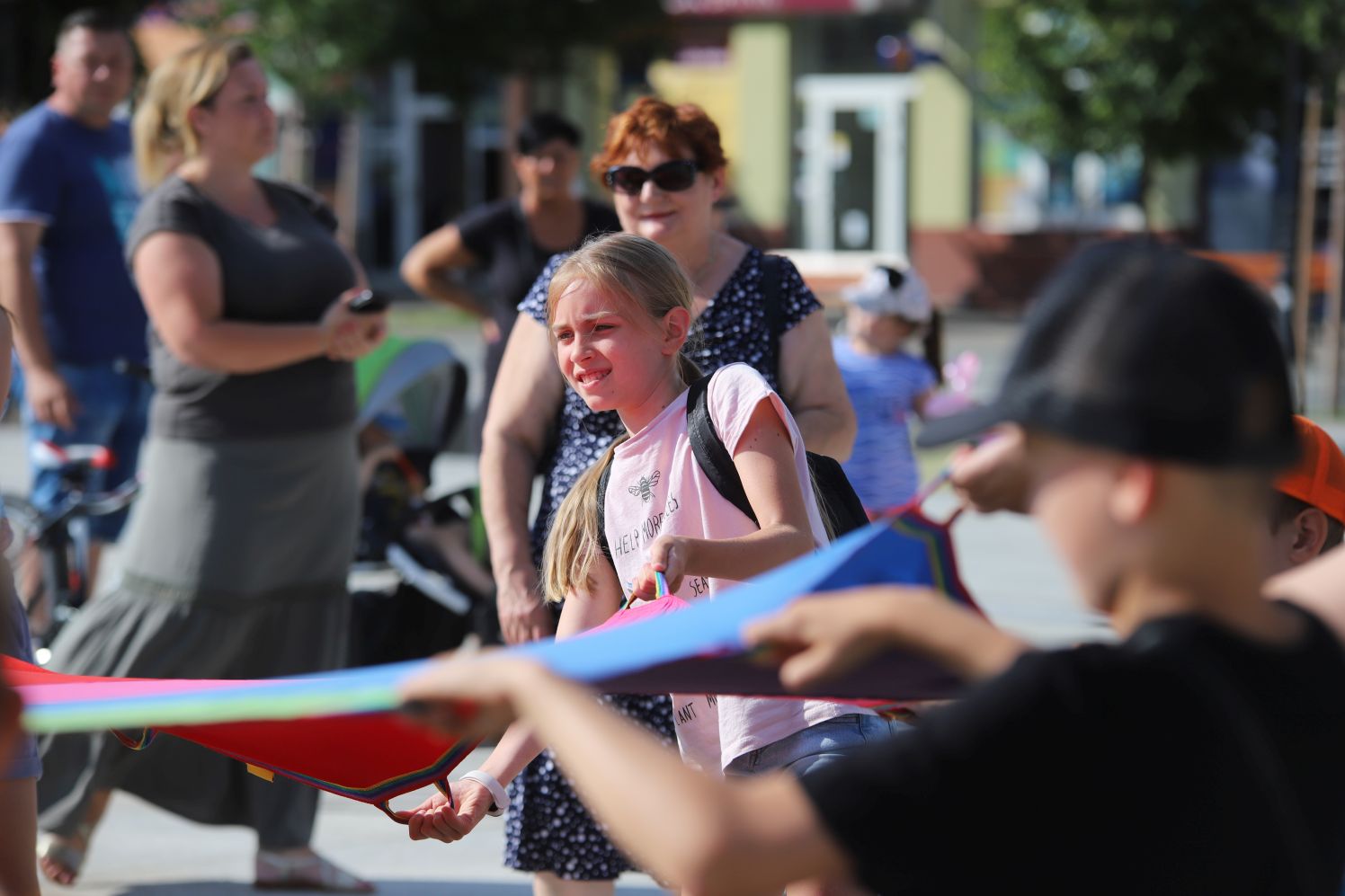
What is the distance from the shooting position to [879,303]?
6.46 metres

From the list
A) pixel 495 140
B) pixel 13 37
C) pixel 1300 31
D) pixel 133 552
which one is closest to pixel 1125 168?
pixel 1300 31

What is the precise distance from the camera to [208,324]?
14.1 ft

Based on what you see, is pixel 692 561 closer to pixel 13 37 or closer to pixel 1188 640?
pixel 1188 640

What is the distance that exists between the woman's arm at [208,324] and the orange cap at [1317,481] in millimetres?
2467

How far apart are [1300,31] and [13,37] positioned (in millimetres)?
13549

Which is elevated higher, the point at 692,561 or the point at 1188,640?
the point at 1188,640

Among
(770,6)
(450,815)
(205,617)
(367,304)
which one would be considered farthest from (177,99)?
(770,6)

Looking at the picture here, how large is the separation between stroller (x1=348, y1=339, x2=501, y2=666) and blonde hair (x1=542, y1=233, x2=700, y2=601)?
2.34 m

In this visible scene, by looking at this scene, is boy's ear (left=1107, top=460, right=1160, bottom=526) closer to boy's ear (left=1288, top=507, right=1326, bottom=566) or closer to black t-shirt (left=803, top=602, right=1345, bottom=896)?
black t-shirt (left=803, top=602, right=1345, bottom=896)

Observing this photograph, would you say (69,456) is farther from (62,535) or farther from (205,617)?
(205,617)

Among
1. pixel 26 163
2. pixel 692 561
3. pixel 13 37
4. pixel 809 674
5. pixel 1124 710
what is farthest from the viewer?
pixel 13 37

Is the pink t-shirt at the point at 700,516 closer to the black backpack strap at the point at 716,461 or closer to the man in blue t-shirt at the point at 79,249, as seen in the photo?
the black backpack strap at the point at 716,461

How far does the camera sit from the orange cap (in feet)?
8.48

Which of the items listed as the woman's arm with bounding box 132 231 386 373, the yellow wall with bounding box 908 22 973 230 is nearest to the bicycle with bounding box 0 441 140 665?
the woman's arm with bounding box 132 231 386 373
